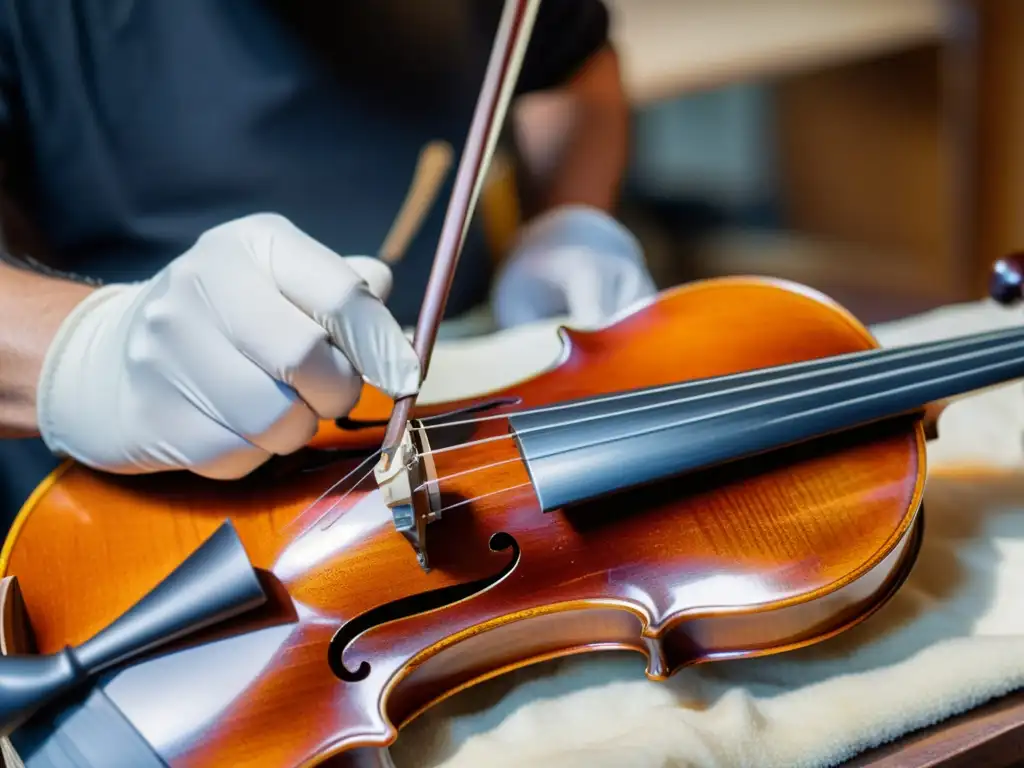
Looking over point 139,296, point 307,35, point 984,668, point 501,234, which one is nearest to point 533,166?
point 501,234

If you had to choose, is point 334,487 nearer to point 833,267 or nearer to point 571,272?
point 571,272

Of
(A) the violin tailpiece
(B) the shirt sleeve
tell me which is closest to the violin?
(A) the violin tailpiece

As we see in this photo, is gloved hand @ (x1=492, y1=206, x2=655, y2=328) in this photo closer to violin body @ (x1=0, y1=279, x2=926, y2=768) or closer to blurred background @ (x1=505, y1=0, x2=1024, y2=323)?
violin body @ (x1=0, y1=279, x2=926, y2=768)

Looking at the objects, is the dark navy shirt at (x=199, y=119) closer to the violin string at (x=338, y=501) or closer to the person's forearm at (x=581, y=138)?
the person's forearm at (x=581, y=138)

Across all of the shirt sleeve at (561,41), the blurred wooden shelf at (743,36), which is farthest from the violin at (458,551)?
the blurred wooden shelf at (743,36)

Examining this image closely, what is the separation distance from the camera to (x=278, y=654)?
383mm

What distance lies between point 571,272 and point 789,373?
0.42 meters

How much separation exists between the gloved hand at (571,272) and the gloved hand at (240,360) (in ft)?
1.33

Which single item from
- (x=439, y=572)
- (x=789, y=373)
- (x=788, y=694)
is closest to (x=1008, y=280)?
(x=789, y=373)

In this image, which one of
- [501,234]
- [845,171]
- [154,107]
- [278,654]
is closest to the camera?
[278,654]

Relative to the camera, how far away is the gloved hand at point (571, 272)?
865 mm

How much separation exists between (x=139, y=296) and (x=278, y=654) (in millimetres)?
228

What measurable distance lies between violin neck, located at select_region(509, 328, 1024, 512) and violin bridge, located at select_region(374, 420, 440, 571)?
55 mm

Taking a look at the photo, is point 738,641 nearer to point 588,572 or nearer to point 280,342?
point 588,572
